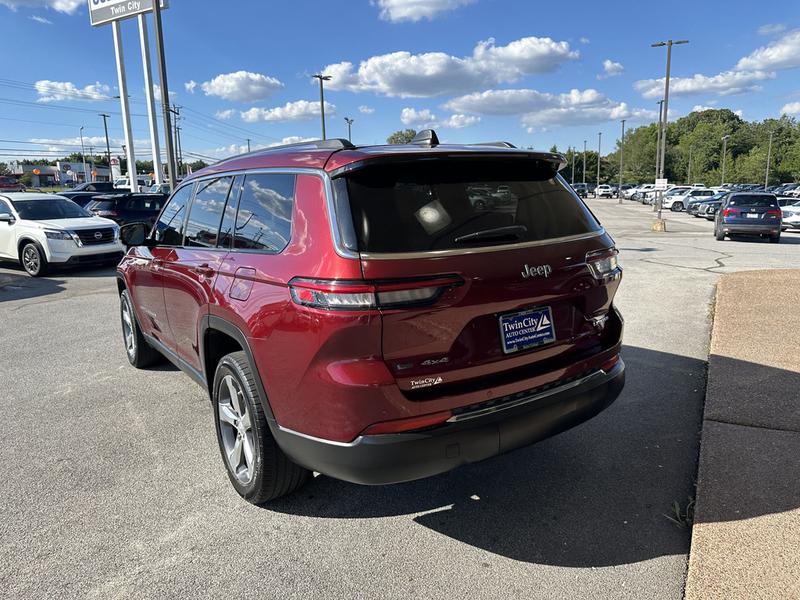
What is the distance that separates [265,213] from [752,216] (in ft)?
62.4

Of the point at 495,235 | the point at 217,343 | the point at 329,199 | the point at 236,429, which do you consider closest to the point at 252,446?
the point at 236,429

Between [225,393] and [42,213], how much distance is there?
11.9m

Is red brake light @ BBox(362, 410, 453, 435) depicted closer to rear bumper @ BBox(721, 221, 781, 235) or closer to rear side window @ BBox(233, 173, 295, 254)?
rear side window @ BBox(233, 173, 295, 254)

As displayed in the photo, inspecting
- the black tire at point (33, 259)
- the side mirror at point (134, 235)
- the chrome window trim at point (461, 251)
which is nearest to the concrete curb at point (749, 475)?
the chrome window trim at point (461, 251)

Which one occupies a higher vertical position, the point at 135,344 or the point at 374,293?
the point at 374,293

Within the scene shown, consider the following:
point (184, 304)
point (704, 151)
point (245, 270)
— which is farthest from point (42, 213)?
point (704, 151)

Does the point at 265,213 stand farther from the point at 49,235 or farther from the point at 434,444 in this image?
the point at 49,235

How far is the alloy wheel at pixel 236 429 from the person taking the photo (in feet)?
10.1

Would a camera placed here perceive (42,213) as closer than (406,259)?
No

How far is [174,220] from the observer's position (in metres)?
4.26

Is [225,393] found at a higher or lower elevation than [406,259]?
lower

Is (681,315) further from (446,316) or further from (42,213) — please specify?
(42,213)

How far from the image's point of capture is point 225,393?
10.8 feet

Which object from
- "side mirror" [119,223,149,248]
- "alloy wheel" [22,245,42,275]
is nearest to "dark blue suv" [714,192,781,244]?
"side mirror" [119,223,149,248]
